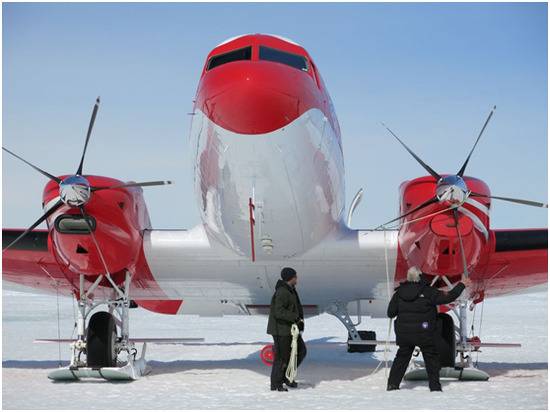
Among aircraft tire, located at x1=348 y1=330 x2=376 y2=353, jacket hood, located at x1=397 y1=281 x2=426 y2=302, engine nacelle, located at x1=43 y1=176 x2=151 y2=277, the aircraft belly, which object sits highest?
engine nacelle, located at x1=43 y1=176 x2=151 y2=277

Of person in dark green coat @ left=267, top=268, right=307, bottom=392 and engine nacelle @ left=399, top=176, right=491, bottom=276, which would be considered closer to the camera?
person in dark green coat @ left=267, top=268, right=307, bottom=392

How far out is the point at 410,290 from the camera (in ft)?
30.8

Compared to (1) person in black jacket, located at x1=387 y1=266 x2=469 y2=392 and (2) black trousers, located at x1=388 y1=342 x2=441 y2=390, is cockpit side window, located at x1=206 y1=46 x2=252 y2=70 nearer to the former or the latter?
(1) person in black jacket, located at x1=387 y1=266 x2=469 y2=392

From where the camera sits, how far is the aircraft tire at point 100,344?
11578 mm

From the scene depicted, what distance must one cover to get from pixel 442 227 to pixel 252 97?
347cm

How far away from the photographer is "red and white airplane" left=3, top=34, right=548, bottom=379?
30.6ft

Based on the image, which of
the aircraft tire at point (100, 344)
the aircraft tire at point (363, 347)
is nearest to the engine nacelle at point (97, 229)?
the aircraft tire at point (100, 344)

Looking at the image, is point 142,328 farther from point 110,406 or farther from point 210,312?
point 110,406

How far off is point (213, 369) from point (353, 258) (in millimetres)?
3192

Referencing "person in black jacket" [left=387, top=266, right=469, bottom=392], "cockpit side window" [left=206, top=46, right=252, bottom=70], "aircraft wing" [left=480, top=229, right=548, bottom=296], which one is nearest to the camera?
"person in black jacket" [left=387, top=266, right=469, bottom=392]

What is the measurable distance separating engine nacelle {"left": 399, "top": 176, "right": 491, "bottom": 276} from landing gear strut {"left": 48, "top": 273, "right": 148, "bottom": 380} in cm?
487

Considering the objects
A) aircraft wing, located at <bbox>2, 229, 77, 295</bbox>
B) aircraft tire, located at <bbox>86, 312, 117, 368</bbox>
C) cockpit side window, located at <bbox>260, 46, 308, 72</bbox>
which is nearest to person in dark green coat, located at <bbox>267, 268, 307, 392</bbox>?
cockpit side window, located at <bbox>260, 46, 308, 72</bbox>

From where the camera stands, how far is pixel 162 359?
49.1 feet

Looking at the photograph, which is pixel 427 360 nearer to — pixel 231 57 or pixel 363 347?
pixel 231 57
